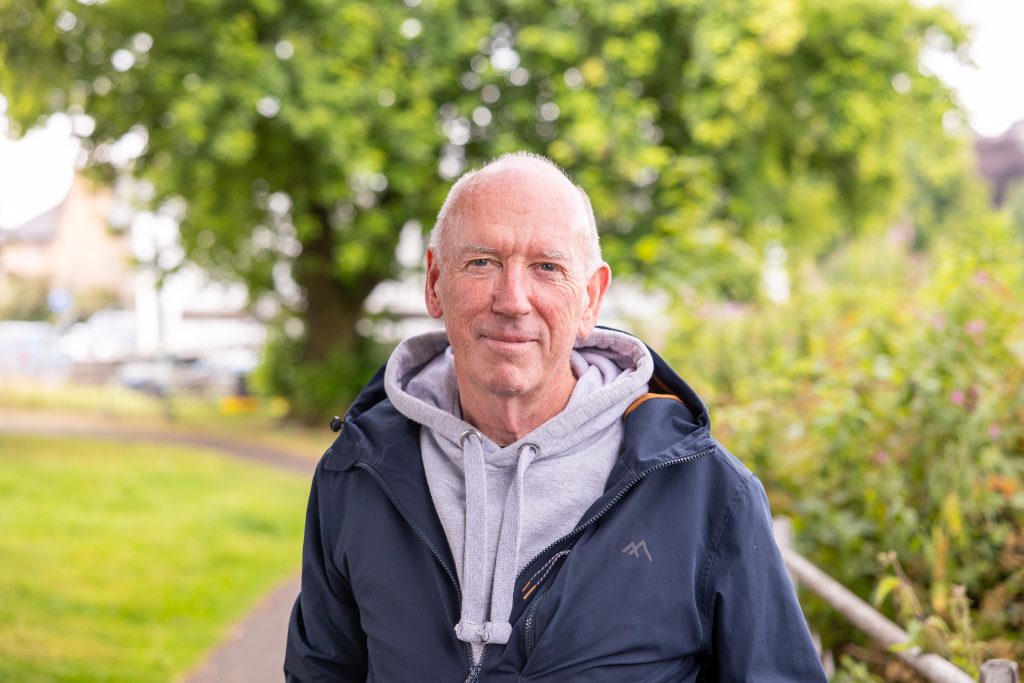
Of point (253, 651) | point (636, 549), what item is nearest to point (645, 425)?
point (636, 549)

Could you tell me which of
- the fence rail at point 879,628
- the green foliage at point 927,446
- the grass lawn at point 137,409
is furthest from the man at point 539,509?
the grass lawn at point 137,409

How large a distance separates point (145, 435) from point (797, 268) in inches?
515

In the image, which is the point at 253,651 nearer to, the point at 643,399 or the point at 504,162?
the point at 643,399

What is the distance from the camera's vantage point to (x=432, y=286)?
Answer: 227 cm

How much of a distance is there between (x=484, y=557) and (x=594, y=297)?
58 cm

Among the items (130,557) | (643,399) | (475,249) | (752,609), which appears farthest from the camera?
(130,557)

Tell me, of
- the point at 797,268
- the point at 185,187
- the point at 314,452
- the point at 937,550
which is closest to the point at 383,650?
the point at 937,550

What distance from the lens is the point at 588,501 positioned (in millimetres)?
2082

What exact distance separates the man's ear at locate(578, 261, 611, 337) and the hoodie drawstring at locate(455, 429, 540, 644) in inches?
11.2

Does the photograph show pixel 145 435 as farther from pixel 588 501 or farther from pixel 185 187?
pixel 588 501

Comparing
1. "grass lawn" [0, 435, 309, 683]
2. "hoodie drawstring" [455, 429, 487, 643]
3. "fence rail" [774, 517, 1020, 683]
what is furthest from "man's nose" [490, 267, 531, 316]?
"grass lawn" [0, 435, 309, 683]

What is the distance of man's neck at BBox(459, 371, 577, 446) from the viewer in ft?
7.14

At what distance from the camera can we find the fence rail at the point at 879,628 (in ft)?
7.79

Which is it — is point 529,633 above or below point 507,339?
below
